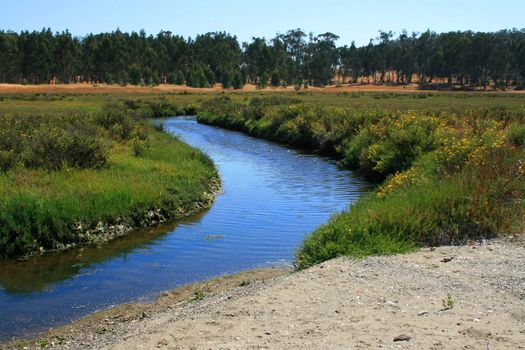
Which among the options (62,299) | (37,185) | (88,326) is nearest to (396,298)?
(88,326)

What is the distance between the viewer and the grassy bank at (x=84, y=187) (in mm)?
16672

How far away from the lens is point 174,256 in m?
16.6

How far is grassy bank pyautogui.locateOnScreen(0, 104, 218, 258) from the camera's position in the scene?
16.7 m

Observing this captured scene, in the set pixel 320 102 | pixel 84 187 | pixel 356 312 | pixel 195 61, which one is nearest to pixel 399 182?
pixel 84 187

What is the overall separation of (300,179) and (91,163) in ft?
36.3

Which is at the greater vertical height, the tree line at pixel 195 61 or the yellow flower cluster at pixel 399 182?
the tree line at pixel 195 61

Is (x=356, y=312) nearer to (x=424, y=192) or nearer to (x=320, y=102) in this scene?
(x=424, y=192)

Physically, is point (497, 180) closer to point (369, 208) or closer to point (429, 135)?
point (369, 208)

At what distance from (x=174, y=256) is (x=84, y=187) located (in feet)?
17.7

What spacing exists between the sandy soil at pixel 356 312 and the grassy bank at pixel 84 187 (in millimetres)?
5911

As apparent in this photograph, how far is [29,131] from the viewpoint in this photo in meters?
29.2

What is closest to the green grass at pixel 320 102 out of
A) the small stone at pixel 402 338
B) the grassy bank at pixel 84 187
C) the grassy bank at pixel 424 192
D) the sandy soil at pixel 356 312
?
the grassy bank at pixel 424 192

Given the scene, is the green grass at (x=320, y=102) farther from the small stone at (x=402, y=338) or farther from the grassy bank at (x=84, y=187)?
the small stone at (x=402, y=338)

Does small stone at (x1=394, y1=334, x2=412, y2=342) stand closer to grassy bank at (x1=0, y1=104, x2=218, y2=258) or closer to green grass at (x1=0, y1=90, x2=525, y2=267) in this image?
green grass at (x1=0, y1=90, x2=525, y2=267)
